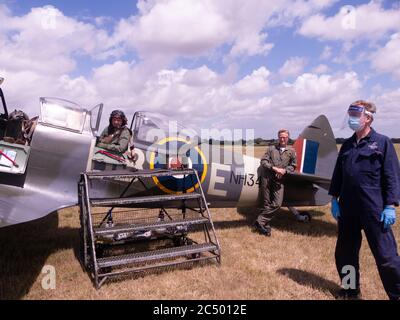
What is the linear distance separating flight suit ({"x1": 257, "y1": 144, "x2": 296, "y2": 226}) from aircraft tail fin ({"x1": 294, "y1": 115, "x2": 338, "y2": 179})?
103cm

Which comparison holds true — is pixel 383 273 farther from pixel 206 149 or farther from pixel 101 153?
pixel 101 153

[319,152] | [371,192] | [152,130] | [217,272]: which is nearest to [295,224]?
[319,152]

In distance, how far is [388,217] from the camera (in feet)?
10.3

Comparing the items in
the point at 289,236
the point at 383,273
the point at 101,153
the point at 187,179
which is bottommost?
the point at 289,236

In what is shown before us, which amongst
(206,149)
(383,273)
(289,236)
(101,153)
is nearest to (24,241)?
(101,153)

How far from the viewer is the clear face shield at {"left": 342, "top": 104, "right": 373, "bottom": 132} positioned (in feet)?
11.0

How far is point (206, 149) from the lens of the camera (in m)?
5.93

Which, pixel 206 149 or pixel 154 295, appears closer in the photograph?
pixel 154 295

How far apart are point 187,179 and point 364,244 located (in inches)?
124

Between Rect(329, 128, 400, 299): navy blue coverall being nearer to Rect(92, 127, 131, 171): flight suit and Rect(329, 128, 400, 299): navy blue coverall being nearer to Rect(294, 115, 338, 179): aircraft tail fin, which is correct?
Rect(92, 127, 131, 171): flight suit

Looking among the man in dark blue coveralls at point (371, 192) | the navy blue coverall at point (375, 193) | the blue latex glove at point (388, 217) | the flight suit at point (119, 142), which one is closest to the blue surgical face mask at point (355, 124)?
the man in dark blue coveralls at point (371, 192)

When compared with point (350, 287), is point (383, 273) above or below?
above

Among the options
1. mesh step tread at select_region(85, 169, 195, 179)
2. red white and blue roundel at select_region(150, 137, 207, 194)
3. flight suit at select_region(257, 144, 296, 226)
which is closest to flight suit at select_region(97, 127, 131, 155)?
red white and blue roundel at select_region(150, 137, 207, 194)
